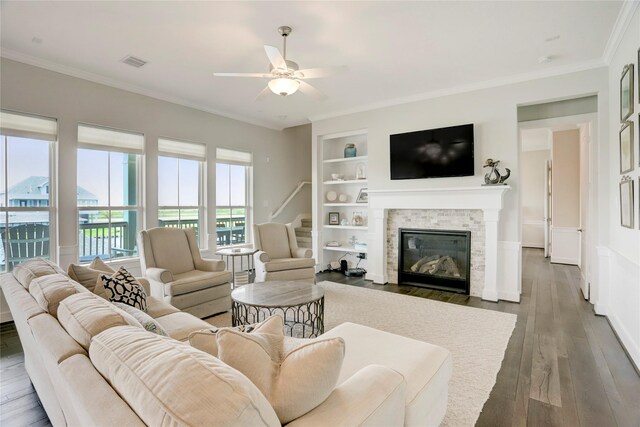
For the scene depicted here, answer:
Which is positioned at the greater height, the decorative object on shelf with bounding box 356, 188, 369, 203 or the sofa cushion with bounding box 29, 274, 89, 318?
the decorative object on shelf with bounding box 356, 188, 369, 203

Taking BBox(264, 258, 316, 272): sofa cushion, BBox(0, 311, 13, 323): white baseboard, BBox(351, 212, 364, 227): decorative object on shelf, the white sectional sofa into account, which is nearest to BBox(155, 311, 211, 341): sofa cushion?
the white sectional sofa

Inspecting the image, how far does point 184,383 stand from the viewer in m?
0.75

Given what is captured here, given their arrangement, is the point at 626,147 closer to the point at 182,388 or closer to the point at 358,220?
the point at 358,220

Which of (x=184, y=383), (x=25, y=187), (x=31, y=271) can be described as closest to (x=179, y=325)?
(x=31, y=271)

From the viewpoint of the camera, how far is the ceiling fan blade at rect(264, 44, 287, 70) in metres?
2.53

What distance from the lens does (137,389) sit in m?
0.79

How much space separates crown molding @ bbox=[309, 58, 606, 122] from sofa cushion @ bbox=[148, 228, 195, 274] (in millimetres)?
3325

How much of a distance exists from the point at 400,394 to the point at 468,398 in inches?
47.3

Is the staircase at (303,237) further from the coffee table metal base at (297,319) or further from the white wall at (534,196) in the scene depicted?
the white wall at (534,196)

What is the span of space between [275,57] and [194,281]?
91.7 inches

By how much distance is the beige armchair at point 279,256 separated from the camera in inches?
169

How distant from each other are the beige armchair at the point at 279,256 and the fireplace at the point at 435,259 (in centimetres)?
154

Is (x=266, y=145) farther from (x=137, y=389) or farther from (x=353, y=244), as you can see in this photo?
(x=137, y=389)

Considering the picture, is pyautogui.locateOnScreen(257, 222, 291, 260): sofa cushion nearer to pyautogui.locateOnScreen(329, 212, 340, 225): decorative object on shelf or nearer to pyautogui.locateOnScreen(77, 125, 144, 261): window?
pyautogui.locateOnScreen(329, 212, 340, 225): decorative object on shelf
